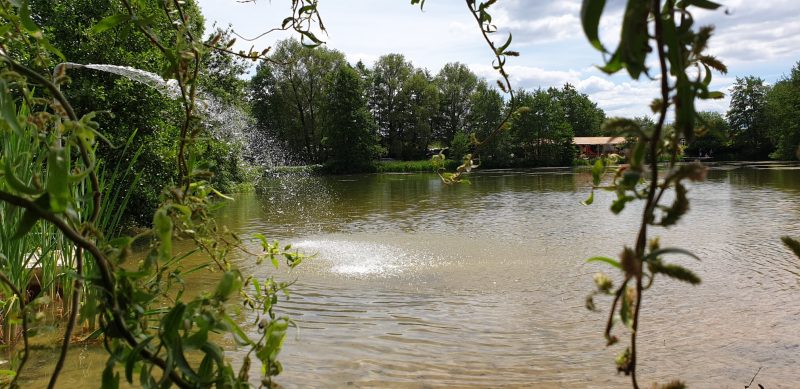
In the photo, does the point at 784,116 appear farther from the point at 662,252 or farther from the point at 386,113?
the point at 662,252

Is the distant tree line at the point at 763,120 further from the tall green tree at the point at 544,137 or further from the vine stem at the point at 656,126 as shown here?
the vine stem at the point at 656,126

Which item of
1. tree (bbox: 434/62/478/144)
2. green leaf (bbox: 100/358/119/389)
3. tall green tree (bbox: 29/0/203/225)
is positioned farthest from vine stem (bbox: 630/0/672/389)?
tree (bbox: 434/62/478/144)

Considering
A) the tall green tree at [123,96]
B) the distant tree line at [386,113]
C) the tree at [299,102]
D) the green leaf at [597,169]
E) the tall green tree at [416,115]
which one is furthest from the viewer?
the tall green tree at [416,115]

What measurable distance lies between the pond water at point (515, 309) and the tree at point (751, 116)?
52049 mm

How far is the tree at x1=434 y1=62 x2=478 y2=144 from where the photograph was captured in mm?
61812

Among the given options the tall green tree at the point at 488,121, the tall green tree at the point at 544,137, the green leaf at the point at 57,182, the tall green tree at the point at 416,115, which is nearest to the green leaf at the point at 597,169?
the green leaf at the point at 57,182

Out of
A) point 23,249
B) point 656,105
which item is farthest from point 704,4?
point 23,249

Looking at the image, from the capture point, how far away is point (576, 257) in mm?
8586

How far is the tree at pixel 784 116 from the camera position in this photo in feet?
148

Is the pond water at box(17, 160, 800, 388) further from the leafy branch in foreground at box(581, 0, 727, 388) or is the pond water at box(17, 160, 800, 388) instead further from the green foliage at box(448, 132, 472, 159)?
the green foliage at box(448, 132, 472, 159)

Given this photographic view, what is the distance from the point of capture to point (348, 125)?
47.8 meters

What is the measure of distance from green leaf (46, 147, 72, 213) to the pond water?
0.85 m

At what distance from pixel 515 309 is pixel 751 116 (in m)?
65.1

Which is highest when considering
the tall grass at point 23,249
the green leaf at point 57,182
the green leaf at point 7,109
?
the green leaf at point 7,109
